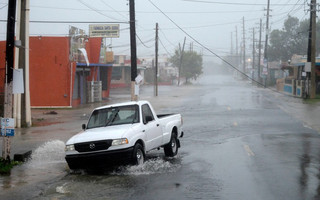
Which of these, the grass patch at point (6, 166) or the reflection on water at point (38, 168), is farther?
the grass patch at point (6, 166)

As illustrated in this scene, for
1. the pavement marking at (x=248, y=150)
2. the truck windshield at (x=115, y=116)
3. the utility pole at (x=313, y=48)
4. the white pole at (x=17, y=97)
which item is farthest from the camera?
the utility pole at (x=313, y=48)

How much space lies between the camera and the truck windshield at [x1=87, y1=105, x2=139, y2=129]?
1257 cm

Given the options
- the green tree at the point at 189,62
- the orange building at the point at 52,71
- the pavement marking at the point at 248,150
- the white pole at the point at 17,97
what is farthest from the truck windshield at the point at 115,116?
the green tree at the point at 189,62

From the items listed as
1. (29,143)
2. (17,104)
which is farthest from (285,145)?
(17,104)

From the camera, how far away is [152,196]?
895 centimetres

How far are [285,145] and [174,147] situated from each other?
151 inches

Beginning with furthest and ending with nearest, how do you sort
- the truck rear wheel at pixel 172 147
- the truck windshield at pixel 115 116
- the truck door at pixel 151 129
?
the truck rear wheel at pixel 172 147, the truck windshield at pixel 115 116, the truck door at pixel 151 129

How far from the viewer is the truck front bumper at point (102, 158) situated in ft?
36.4

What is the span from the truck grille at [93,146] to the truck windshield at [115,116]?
136 centimetres

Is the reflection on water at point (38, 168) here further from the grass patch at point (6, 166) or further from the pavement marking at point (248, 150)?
the pavement marking at point (248, 150)

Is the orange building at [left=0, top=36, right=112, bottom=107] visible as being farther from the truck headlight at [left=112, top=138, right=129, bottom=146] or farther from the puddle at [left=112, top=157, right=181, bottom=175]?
the truck headlight at [left=112, top=138, right=129, bottom=146]

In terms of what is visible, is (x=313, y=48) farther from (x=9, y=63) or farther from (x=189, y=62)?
(x=189, y=62)

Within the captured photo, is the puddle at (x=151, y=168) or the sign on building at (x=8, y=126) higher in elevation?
the sign on building at (x=8, y=126)

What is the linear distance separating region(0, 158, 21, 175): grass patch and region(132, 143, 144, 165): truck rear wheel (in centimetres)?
328
